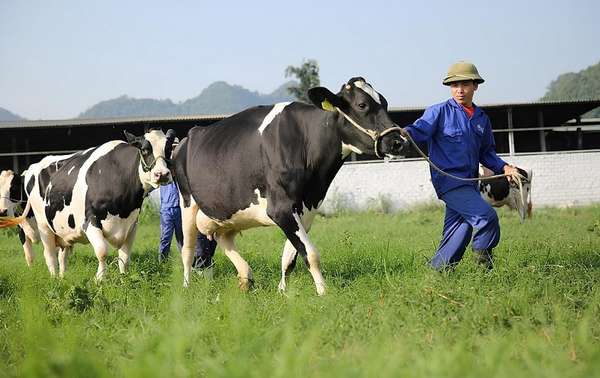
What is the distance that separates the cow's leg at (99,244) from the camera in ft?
26.4

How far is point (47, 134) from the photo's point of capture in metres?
24.5

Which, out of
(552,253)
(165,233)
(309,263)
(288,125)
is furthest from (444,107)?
(165,233)

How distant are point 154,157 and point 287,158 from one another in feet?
7.79

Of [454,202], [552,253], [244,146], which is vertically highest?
[244,146]

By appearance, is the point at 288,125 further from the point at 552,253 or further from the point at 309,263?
the point at 552,253

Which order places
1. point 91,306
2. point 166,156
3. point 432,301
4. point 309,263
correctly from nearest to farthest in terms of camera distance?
point 432,301 < point 91,306 < point 309,263 < point 166,156

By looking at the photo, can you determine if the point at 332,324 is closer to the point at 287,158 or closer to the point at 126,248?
the point at 287,158

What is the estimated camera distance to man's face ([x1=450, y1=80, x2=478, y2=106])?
6254 millimetres

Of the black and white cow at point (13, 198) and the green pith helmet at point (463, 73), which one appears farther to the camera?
the black and white cow at point (13, 198)

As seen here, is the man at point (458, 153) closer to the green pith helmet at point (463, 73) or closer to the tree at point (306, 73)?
the green pith helmet at point (463, 73)

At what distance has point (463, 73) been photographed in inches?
244

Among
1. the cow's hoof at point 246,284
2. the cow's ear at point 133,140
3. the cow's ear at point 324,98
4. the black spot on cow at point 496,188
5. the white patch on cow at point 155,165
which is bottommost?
the black spot on cow at point 496,188

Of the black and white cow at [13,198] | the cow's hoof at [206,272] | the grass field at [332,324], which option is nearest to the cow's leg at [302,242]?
the grass field at [332,324]

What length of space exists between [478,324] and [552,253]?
354 cm
